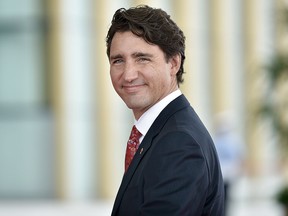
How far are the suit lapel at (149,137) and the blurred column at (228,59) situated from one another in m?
16.7

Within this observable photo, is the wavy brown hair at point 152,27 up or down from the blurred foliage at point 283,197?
up

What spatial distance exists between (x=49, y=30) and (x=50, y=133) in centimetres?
208

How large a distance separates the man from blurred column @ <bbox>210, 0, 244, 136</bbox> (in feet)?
54.9

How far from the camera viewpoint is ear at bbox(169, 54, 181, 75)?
278cm

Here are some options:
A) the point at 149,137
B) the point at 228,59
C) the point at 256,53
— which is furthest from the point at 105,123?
the point at 149,137

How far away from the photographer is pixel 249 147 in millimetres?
20250

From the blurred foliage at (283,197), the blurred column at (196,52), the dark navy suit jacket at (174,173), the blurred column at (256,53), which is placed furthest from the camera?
the blurred column at (256,53)

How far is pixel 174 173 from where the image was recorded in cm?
254

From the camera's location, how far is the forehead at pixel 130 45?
8.80ft

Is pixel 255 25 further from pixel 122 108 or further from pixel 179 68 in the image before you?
pixel 179 68

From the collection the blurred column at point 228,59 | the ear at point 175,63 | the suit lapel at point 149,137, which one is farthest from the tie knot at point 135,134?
the blurred column at point 228,59

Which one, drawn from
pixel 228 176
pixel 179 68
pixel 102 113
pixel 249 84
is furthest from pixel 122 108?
pixel 179 68

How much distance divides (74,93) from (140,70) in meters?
15.7

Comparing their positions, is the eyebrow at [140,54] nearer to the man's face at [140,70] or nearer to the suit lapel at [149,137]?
the man's face at [140,70]
